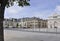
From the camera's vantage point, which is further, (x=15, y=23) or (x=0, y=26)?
(x=15, y=23)

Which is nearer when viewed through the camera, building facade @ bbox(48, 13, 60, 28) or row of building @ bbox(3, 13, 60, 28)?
building facade @ bbox(48, 13, 60, 28)

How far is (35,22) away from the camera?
119 metres

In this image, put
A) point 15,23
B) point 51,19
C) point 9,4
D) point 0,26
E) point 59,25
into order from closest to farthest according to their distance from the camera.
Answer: point 0,26, point 9,4, point 59,25, point 51,19, point 15,23

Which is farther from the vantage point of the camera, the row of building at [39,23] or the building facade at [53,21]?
the row of building at [39,23]

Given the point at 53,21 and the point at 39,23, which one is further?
the point at 39,23

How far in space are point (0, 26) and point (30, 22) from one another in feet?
380

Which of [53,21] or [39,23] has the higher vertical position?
[53,21]

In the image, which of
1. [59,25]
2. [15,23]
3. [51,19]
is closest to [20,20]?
[15,23]

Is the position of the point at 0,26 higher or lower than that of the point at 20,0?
lower

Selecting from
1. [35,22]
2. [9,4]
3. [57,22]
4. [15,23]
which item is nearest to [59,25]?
[57,22]

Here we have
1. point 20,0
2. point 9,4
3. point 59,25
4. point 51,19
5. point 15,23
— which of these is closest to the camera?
point 20,0

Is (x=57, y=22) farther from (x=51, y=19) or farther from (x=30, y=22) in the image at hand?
(x=30, y=22)

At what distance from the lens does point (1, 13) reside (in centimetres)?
670

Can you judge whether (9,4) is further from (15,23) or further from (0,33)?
(15,23)
